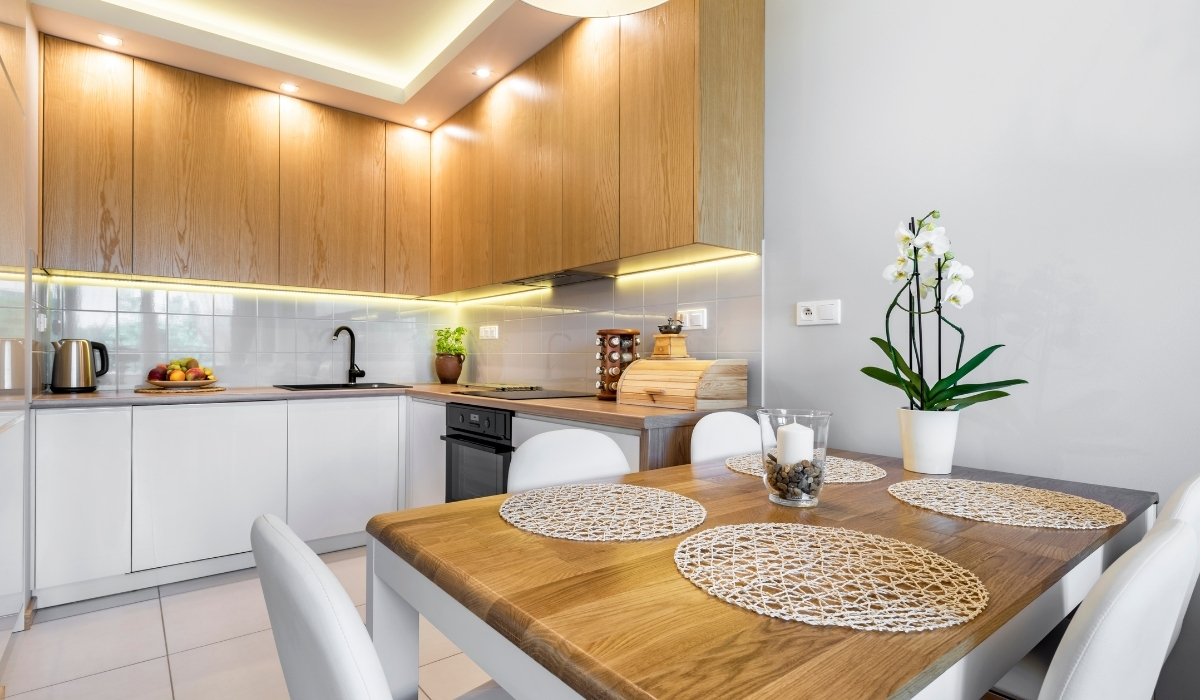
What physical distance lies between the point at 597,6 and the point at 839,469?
1.29m

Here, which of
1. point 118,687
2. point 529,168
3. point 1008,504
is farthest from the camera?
point 529,168

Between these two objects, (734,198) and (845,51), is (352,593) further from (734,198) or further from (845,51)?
(845,51)

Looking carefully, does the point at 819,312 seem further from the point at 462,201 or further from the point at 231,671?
the point at 231,671

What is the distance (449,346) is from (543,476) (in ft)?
8.47

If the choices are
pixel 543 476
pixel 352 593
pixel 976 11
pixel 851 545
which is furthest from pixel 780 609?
pixel 352 593

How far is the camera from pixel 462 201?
3348mm

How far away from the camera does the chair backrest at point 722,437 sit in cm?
165

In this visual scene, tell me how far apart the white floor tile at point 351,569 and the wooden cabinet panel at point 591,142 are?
1629mm

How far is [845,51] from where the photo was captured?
6.55ft

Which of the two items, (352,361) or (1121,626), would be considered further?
(352,361)

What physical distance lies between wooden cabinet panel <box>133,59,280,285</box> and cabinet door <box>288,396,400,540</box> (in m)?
0.84

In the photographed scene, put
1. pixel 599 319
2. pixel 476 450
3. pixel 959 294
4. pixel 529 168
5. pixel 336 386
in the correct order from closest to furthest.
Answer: pixel 959 294 → pixel 476 450 → pixel 529 168 → pixel 599 319 → pixel 336 386

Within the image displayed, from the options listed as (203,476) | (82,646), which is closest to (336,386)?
(203,476)

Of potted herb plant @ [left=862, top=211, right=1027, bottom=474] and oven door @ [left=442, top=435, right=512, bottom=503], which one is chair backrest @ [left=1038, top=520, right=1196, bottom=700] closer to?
potted herb plant @ [left=862, top=211, right=1027, bottom=474]
